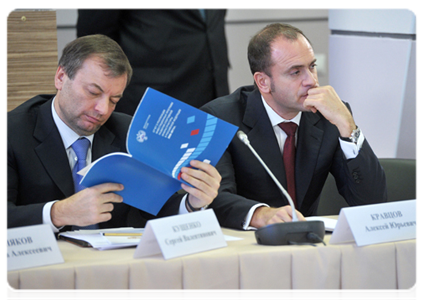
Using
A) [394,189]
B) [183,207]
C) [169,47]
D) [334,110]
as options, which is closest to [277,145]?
[334,110]

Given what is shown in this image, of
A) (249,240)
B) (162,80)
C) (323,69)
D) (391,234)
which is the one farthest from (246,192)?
(323,69)

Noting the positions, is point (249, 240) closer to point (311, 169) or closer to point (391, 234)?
point (391, 234)

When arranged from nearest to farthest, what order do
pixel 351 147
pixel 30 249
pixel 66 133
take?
1. pixel 30 249
2. pixel 66 133
3. pixel 351 147

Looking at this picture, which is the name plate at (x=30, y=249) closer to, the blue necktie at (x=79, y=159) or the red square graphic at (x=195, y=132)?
the red square graphic at (x=195, y=132)

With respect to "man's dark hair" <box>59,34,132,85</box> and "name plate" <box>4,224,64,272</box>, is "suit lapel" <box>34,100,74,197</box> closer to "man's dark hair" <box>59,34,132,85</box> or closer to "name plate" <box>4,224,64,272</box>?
"man's dark hair" <box>59,34,132,85</box>

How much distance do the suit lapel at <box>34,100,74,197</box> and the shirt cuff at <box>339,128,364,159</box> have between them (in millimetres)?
998

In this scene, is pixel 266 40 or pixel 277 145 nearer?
pixel 277 145

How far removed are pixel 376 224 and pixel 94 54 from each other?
106 centimetres

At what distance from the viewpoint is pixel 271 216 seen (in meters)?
1.48

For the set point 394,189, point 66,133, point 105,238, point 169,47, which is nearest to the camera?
point 105,238

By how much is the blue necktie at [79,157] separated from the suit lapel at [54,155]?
3 centimetres

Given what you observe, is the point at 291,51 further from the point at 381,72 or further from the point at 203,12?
the point at 381,72

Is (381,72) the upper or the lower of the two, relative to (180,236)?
upper

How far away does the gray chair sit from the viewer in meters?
2.17
